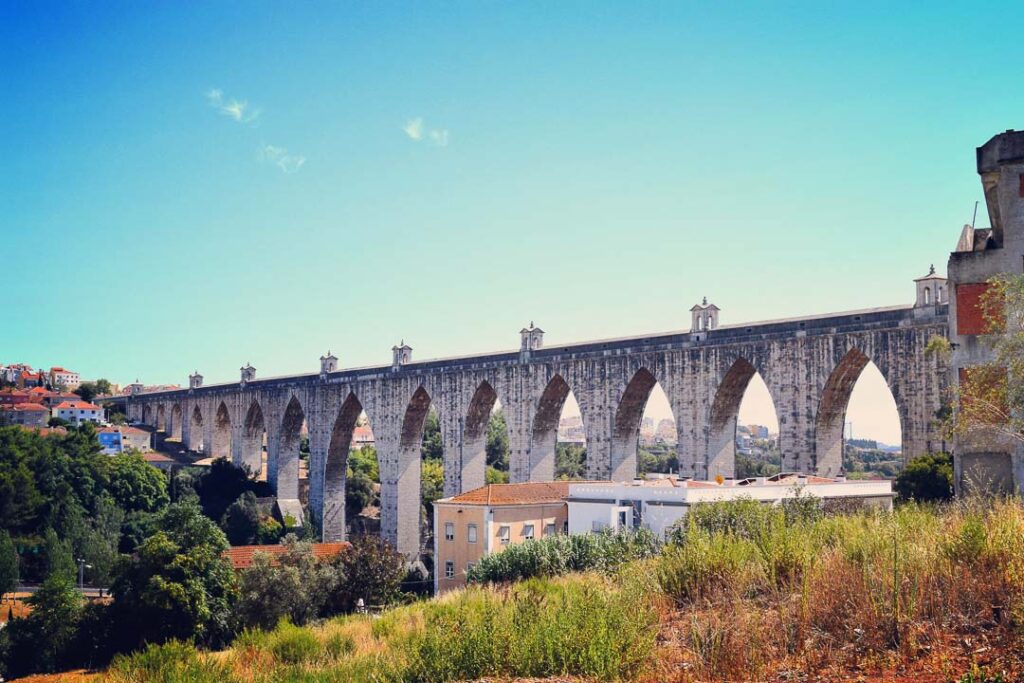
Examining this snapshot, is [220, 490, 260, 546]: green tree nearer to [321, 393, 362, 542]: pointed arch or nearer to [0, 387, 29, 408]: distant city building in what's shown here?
[321, 393, 362, 542]: pointed arch

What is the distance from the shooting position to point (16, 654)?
26219 millimetres

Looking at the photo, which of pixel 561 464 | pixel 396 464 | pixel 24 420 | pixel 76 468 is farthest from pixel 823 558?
pixel 24 420

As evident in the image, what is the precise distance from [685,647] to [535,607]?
137 centimetres

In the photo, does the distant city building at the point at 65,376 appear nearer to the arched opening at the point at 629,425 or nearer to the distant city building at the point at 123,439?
the distant city building at the point at 123,439

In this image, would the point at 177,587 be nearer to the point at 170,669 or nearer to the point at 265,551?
the point at 265,551

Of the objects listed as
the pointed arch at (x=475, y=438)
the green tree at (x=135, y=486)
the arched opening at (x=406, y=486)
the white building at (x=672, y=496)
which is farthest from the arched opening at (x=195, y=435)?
the white building at (x=672, y=496)

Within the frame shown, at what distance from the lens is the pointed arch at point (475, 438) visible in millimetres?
36375

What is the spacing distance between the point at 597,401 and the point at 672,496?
11.1 metres

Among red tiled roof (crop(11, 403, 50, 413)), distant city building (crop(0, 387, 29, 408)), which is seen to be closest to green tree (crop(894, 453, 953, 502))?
red tiled roof (crop(11, 403, 50, 413))

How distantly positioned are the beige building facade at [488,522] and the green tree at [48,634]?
10.3 metres

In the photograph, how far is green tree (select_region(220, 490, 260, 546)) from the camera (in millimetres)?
43812

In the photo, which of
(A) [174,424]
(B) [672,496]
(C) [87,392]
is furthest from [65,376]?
(B) [672,496]

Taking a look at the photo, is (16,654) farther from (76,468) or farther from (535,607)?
(535,607)

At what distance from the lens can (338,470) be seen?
44969 millimetres
